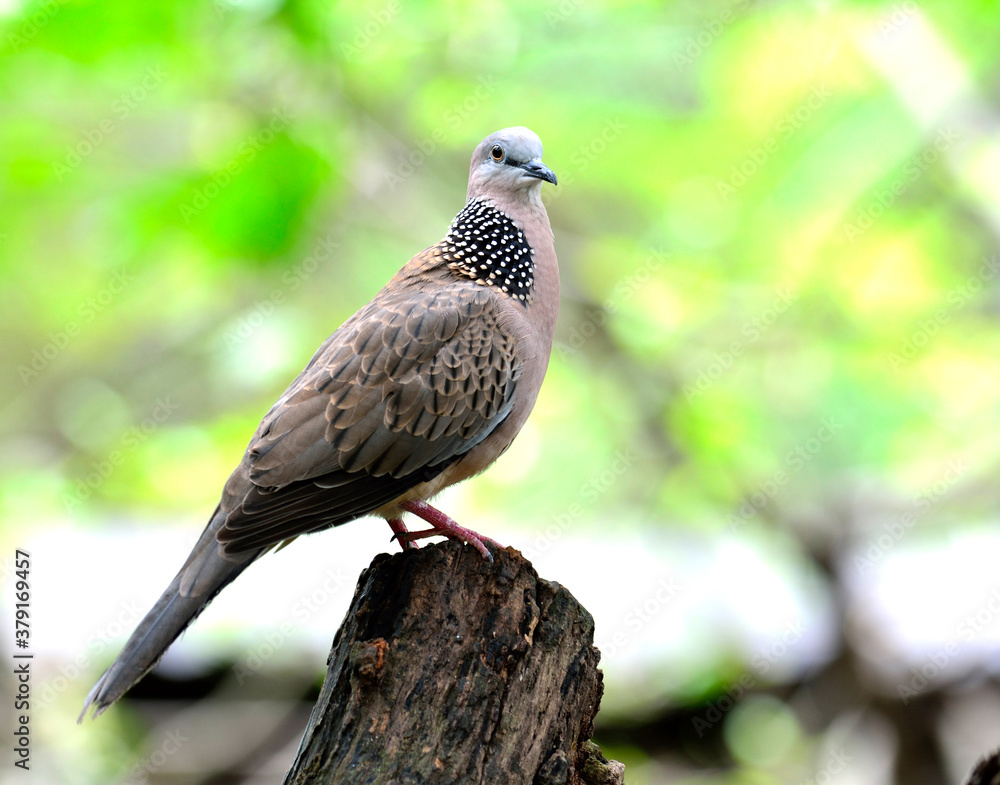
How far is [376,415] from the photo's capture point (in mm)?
4105

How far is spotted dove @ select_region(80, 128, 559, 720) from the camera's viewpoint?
3.82m

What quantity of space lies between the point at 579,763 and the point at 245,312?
479 cm

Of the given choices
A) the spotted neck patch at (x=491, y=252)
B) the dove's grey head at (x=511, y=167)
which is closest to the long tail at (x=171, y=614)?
the spotted neck patch at (x=491, y=252)

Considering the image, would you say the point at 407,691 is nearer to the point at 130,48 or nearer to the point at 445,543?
the point at 445,543

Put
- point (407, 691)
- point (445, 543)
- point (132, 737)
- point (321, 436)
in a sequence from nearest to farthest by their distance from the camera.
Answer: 1. point (407, 691)
2. point (445, 543)
3. point (321, 436)
4. point (132, 737)

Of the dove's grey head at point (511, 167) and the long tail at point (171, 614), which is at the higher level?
the dove's grey head at point (511, 167)

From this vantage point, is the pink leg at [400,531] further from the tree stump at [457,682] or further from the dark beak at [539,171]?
the dark beak at [539,171]

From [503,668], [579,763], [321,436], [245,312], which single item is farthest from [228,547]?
[245,312]

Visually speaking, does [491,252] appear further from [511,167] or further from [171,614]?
[171,614]

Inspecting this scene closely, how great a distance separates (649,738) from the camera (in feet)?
24.4

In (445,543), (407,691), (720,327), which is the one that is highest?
(720,327)

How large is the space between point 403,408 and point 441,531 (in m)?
0.57

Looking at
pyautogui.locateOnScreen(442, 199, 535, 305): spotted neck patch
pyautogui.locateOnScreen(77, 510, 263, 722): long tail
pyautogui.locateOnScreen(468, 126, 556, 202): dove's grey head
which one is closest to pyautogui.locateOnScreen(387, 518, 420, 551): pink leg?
pyautogui.locateOnScreen(77, 510, 263, 722): long tail

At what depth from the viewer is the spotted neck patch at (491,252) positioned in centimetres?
464
